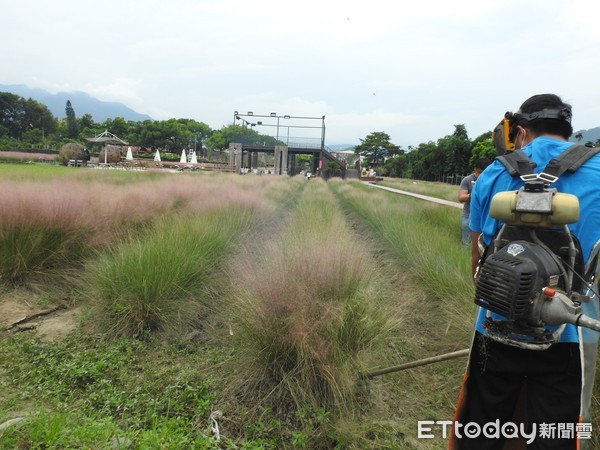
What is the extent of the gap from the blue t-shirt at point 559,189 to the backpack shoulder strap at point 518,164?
42mm

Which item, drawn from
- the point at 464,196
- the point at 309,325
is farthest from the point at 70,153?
the point at 309,325

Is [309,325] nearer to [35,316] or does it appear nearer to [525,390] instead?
[525,390]

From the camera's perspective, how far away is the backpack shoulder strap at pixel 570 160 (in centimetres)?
131

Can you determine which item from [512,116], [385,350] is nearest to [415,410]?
[385,350]

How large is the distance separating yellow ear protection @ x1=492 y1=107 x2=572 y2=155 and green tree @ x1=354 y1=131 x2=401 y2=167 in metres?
79.3

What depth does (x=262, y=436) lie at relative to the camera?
2.12 meters

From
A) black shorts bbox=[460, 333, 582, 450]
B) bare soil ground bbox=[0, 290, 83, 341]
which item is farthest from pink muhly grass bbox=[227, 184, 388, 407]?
bare soil ground bbox=[0, 290, 83, 341]

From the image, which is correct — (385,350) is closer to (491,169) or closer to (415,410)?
(415,410)

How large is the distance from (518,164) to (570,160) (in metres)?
0.16

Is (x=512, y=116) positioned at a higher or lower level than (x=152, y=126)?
lower

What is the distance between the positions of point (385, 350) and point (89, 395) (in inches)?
80.2

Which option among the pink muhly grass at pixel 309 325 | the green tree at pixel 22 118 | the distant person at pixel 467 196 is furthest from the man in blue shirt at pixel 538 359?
the green tree at pixel 22 118

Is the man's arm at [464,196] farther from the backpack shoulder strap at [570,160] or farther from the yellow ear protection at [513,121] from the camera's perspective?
the backpack shoulder strap at [570,160]

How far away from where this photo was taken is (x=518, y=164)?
138 cm
